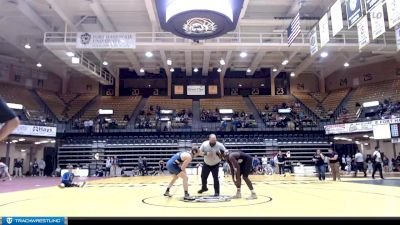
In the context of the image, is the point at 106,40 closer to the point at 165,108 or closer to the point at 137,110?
the point at 137,110

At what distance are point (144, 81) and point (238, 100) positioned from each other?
30.1ft

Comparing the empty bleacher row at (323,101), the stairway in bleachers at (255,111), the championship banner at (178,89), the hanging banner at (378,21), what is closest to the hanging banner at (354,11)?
the hanging banner at (378,21)

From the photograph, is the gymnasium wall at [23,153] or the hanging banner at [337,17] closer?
the hanging banner at [337,17]

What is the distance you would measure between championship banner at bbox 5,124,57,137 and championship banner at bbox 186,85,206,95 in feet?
41.1

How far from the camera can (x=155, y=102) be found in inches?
1215

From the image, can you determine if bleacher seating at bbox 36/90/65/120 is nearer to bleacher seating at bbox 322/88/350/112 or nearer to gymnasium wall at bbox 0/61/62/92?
gymnasium wall at bbox 0/61/62/92

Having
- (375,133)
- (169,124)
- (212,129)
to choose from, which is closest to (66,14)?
(169,124)

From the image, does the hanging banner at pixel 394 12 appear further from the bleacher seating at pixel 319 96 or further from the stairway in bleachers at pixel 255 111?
the bleacher seating at pixel 319 96

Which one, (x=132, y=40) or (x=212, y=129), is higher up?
(x=132, y=40)

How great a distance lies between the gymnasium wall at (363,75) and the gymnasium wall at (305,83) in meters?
1.12

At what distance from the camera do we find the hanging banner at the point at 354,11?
35.4 feet

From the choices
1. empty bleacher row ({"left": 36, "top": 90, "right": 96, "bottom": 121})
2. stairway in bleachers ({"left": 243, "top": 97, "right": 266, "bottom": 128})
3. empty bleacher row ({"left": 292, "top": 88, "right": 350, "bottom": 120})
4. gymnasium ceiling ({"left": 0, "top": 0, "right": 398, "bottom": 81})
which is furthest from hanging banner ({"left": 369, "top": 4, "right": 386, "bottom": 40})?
empty bleacher row ({"left": 36, "top": 90, "right": 96, "bottom": 121})

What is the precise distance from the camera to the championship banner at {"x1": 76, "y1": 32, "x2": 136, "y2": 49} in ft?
58.5

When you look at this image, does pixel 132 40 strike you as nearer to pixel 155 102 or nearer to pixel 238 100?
pixel 155 102
